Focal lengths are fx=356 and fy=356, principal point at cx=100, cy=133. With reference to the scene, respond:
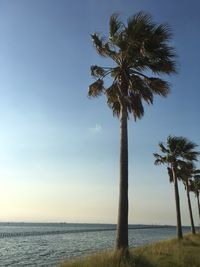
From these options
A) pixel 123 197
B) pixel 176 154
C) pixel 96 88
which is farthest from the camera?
pixel 176 154

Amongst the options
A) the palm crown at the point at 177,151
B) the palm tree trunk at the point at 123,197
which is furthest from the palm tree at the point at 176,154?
the palm tree trunk at the point at 123,197

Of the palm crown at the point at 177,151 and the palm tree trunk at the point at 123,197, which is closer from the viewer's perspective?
the palm tree trunk at the point at 123,197

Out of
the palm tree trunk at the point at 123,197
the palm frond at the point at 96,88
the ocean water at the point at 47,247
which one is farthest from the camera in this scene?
the ocean water at the point at 47,247

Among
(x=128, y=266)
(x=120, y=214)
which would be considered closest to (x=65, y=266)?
(x=128, y=266)

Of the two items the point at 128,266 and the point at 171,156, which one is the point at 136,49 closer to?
the point at 128,266

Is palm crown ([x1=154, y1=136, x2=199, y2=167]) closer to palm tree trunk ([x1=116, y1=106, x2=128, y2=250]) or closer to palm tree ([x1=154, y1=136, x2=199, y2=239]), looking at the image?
palm tree ([x1=154, y1=136, x2=199, y2=239])

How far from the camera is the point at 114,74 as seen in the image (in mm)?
19438

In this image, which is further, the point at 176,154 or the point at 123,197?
the point at 176,154

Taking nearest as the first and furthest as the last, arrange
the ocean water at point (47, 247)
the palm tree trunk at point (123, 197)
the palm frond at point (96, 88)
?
1. the palm tree trunk at point (123, 197)
2. the palm frond at point (96, 88)
3. the ocean water at point (47, 247)

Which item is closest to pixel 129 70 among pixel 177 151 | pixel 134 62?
pixel 134 62

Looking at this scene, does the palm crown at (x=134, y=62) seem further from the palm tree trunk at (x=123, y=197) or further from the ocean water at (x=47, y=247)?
the ocean water at (x=47, y=247)

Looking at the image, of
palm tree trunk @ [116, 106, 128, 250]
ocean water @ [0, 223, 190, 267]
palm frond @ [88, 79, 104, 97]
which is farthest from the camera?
ocean water @ [0, 223, 190, 267]

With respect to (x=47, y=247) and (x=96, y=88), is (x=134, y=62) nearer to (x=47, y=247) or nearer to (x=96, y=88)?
(x=96, y=88)

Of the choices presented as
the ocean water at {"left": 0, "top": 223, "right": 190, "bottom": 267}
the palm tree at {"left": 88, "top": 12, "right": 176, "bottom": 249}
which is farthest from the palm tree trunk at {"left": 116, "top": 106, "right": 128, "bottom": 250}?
the ocean water at {"left": 0, "top": 223, "right": 190, "bottom": 267}
